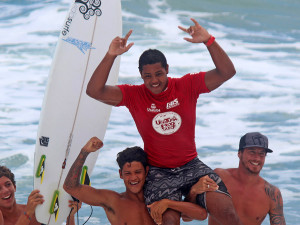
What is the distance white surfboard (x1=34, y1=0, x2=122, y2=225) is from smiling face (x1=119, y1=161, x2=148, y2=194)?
41.9 inches

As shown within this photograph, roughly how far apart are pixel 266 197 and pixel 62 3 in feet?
49.0

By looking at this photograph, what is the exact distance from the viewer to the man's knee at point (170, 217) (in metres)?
4.12

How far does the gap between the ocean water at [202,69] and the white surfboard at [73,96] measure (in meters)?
3.31

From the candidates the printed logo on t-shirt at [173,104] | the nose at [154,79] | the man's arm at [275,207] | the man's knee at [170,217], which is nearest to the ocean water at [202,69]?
the man's arm at [275,207]

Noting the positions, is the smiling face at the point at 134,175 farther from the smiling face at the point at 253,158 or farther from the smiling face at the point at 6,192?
the smiling face at the point at 6,192

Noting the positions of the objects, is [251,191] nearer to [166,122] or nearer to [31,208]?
[166,122]

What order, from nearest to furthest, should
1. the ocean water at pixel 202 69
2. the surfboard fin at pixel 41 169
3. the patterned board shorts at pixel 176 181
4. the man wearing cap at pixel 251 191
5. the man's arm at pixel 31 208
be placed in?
the patterned board shorts at pixel 176 181
the man's arm at pixel 31 208
the man wearing cap at pixel 251 191
the surfboard fin at pixel 41 169
the ocean water at pixel 202 69

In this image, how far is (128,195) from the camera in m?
4.57

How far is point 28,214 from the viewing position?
15.8ft

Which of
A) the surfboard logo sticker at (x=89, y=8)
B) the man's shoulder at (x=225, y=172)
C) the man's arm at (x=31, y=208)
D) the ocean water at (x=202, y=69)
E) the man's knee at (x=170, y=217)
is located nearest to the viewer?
the man's knee at (x=170, y=217)

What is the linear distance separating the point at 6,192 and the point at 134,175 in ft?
3.95

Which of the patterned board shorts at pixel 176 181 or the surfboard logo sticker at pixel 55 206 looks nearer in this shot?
the patterned board shorts at pixel 176 181

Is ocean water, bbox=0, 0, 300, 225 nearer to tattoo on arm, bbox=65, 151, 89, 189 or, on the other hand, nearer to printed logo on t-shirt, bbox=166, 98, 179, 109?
tattoo on arm, bbox=65, 151, 89, 189

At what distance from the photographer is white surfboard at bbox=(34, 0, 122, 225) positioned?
17.6ft
